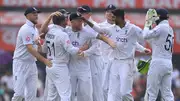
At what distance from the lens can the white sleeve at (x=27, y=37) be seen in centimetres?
1772

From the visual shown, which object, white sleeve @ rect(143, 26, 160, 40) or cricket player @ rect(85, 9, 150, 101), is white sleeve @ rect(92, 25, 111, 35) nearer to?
cricket player @ rect(85, 9, 150, 101)

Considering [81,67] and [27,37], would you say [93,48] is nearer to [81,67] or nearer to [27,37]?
[81,67]

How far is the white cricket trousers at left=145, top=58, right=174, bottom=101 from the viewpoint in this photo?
679 inches

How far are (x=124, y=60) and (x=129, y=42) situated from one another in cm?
43

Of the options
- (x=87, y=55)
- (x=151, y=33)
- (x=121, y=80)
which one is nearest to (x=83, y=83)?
(x=87, y=55)

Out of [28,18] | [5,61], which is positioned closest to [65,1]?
[5,61]

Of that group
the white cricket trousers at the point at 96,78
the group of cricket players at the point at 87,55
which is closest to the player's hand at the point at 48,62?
the group of cricket players at the point at 87,55

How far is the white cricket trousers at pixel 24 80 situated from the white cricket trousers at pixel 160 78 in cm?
274

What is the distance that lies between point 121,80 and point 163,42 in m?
1.33

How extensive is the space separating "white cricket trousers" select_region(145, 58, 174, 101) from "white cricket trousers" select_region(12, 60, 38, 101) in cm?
274

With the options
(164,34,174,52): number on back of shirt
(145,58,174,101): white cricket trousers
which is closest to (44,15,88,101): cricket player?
(145,58,174,101): white cricket trousers

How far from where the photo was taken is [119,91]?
17.8m

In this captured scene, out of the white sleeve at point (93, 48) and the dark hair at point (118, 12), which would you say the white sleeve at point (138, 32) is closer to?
the dark hair at point (118, 12)

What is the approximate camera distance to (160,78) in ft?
57.2
